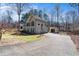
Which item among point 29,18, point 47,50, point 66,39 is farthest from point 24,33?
point 66,39

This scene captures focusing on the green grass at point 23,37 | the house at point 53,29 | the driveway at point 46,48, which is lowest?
the driveway at point 46,48

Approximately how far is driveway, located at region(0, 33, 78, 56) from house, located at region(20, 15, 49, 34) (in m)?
0.08

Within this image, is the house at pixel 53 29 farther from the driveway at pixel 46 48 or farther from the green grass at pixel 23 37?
the green grass at pixel 23 37

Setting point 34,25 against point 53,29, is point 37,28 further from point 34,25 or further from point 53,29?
point 53,29

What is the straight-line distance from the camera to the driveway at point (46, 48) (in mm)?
1743

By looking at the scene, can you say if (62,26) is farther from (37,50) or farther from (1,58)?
(1,58)

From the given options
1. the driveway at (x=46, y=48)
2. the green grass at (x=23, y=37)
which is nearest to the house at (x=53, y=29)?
the driveway at (x=46, y=48)

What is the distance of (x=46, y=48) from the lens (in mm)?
1752

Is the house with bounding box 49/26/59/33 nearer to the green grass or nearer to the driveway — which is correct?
the driveway

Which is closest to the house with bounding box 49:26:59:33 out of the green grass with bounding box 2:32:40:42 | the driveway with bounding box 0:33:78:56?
the driveway with bounding box 0:33:78:56

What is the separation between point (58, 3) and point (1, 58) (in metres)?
0.68

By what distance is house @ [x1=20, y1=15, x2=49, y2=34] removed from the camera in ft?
5.78

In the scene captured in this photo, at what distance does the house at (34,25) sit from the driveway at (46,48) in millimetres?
77

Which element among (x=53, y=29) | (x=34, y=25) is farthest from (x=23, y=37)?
(x=53, y=29)
